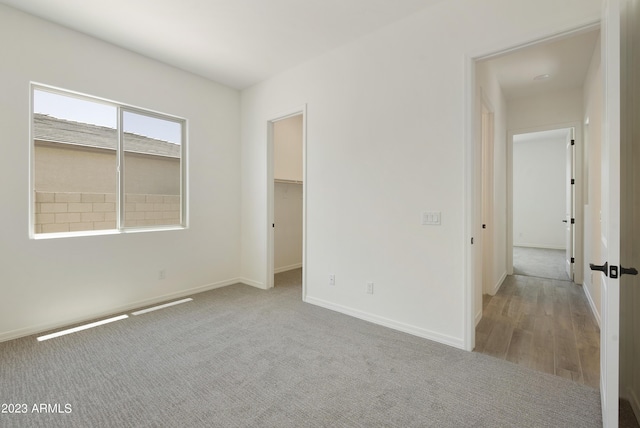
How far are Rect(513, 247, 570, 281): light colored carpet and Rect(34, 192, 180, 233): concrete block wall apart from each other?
18.5 feet

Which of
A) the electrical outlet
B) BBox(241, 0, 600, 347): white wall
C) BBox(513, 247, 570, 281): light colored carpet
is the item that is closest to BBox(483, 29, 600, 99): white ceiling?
BBox(241, 0, 600, 347): white wall

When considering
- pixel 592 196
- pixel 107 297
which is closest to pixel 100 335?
pixel 107 297

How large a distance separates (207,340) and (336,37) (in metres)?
3.16

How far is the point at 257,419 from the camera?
63.3 inches

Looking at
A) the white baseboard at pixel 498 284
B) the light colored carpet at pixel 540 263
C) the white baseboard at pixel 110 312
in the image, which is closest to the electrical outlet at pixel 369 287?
the white baseboard at pixel 498 284

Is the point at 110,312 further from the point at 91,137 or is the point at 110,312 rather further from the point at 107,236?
the point at 91,137

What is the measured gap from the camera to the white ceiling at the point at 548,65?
3.07 metres

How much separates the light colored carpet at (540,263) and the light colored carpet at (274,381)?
3640 millimetres

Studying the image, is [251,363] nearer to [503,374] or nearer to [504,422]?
[504,422]

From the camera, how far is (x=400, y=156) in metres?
2.74

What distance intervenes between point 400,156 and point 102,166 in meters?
3.17

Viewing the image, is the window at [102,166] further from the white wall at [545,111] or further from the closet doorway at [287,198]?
the white wall at [545,111]

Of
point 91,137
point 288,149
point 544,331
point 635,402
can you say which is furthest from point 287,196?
point 635,402

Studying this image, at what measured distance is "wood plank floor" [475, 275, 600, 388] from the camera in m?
2.18
